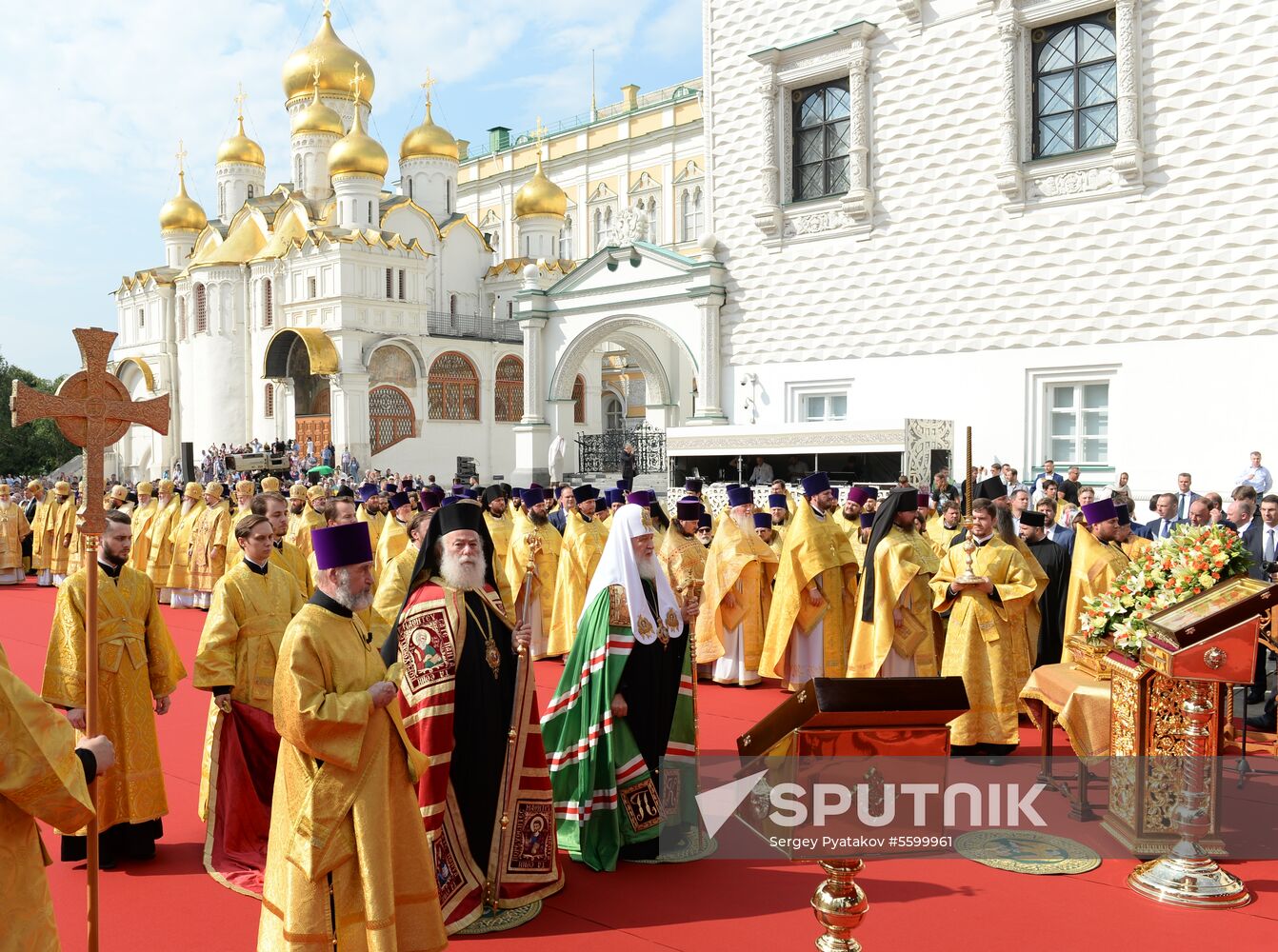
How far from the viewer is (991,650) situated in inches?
252

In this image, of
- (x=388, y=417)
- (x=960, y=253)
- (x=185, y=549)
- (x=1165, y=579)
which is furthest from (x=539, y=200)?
(x=1165, y=579)

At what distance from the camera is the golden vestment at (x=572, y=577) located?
1004cm

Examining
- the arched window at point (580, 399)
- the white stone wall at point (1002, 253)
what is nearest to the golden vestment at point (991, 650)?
the white stone wall at point (1002, 253)

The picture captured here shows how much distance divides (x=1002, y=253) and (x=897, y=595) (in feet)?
40.7

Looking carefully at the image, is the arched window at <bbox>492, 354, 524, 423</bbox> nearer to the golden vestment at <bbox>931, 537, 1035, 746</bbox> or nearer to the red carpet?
the golden vestment at <bbox>931, 537, 1035, 746</bbox>

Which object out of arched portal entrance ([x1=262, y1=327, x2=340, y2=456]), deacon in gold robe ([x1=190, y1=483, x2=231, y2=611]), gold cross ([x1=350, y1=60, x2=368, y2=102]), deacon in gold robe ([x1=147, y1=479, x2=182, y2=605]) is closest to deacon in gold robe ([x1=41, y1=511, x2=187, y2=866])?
deacon in gold robe ([x1=190, y1=483, x2=231, y2=611])

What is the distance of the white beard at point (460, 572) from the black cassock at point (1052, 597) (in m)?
4.60

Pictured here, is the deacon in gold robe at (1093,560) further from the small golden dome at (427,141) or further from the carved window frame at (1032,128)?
the small golden dome at (427,141)

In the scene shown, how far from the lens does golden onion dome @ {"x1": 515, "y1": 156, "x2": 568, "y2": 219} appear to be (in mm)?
38469

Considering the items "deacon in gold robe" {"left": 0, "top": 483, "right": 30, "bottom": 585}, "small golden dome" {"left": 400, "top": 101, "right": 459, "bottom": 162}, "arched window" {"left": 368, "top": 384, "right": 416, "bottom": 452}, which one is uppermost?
"small golden dome" {"left": 400, "top": 101, "right": 459, "bottom": 162}

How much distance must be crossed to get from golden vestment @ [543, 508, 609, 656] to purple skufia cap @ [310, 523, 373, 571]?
6.33 metres

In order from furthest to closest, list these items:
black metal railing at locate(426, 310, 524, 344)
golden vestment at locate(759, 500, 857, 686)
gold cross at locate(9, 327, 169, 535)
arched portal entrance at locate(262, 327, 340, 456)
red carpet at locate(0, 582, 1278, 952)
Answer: black metal railing at locate(426, 310, 524, 344) < arched portal entrance at locate(262, 327, 340, 456) < golden vestment at locate(759, 500, 857, 686) < red carpet at locate(0, 582, 1278, 952) < gold cross at locate(9, 327, 169, 535)

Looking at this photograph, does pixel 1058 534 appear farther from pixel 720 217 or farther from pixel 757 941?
pixel 720 217

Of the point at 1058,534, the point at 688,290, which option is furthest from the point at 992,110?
the point at 1058,534
